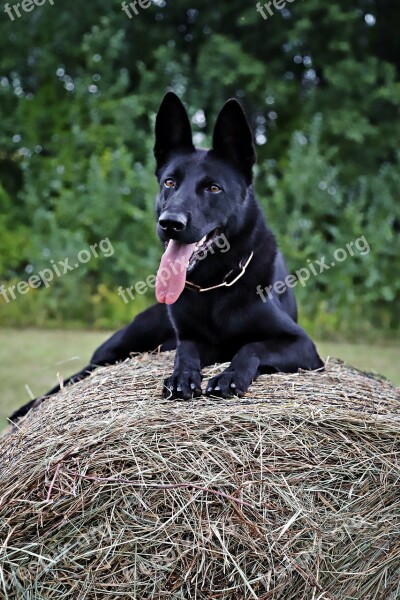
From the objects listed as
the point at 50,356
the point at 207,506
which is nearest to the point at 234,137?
the point at 207,506

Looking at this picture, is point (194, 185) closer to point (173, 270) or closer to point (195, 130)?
point (173, 270)

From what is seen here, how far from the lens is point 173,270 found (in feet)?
10.4

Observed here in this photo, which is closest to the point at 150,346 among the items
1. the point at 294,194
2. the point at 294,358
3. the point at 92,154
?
the point at 294,358

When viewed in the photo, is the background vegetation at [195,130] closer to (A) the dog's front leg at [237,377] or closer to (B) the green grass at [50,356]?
(B) the green grass at [50,356]

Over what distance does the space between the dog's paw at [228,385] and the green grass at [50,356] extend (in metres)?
4.06

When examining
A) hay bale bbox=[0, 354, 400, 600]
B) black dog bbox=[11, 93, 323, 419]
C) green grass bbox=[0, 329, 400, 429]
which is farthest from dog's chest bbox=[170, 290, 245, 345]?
green grass bbox=[0, 329, 400, 429]

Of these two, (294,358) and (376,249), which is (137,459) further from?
(376,249)

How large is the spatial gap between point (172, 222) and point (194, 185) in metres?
0.36

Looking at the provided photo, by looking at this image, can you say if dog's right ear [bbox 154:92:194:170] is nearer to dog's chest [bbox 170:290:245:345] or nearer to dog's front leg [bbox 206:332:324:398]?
dog's chest [bbox 170:290:245:345]

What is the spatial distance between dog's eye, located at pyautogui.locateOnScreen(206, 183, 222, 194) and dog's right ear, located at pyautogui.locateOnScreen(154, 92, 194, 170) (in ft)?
0.95

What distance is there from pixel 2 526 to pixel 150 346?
2130 mm

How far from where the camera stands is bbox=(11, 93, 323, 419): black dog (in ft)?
10.4

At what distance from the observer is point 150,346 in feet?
14.2

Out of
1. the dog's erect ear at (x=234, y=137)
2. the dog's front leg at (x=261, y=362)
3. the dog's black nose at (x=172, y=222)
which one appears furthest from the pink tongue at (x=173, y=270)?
the dog's erect ear at (x=234, y=137)
